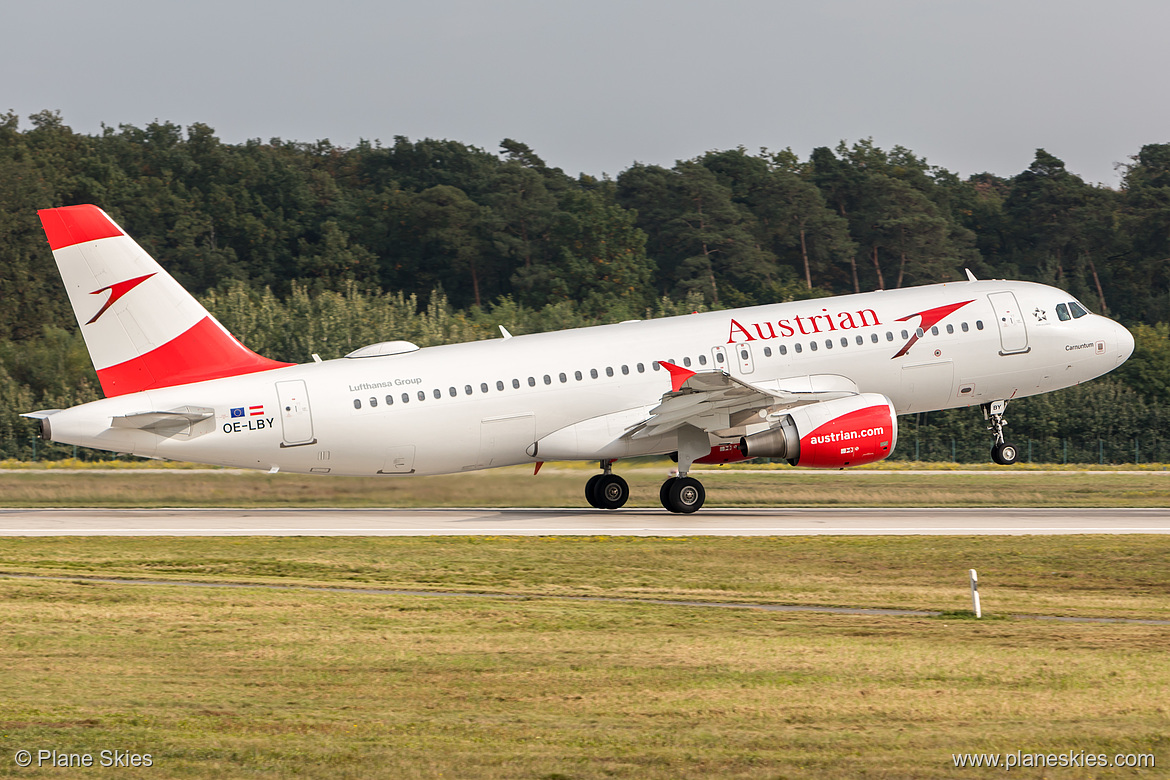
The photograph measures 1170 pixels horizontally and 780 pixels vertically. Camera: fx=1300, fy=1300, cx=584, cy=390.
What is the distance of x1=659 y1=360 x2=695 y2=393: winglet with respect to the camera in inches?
1196

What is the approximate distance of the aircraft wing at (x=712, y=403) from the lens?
29.8 meters

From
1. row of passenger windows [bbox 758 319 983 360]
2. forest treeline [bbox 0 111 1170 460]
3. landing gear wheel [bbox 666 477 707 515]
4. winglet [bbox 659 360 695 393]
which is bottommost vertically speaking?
landing gear wheel [bbox 666 477 707 515]

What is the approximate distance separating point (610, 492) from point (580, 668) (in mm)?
19152

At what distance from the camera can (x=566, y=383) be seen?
3170cm

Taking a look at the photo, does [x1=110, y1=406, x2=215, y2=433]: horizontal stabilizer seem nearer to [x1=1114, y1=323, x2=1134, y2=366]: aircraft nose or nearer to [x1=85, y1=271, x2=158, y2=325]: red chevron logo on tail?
[x1=85, y1=271, x2=158, y2=325]: red chevron logo on tail

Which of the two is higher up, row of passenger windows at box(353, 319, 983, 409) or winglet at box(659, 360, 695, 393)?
row of passenger windows at box(353, 319, 983, 409)

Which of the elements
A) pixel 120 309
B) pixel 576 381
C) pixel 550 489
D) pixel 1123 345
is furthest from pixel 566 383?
pixel 1123 345

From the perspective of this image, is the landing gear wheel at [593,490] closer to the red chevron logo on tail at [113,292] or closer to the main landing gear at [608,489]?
the main landing gear at [608,489]

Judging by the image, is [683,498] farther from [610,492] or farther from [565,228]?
[565,228]

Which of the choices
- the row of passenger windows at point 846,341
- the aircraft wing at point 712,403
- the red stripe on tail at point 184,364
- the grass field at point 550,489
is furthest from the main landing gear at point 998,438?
the red stripe on tail at point 184,364

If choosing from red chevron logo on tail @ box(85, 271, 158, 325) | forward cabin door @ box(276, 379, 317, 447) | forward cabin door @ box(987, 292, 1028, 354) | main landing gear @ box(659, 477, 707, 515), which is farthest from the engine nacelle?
red chevron logo on tail @ box(85, 271, 158, 325)

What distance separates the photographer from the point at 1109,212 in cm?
10538

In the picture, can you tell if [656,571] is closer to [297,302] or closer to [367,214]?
[297,302]

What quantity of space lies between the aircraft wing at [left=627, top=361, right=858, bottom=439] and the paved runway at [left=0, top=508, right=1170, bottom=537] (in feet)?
7.56
